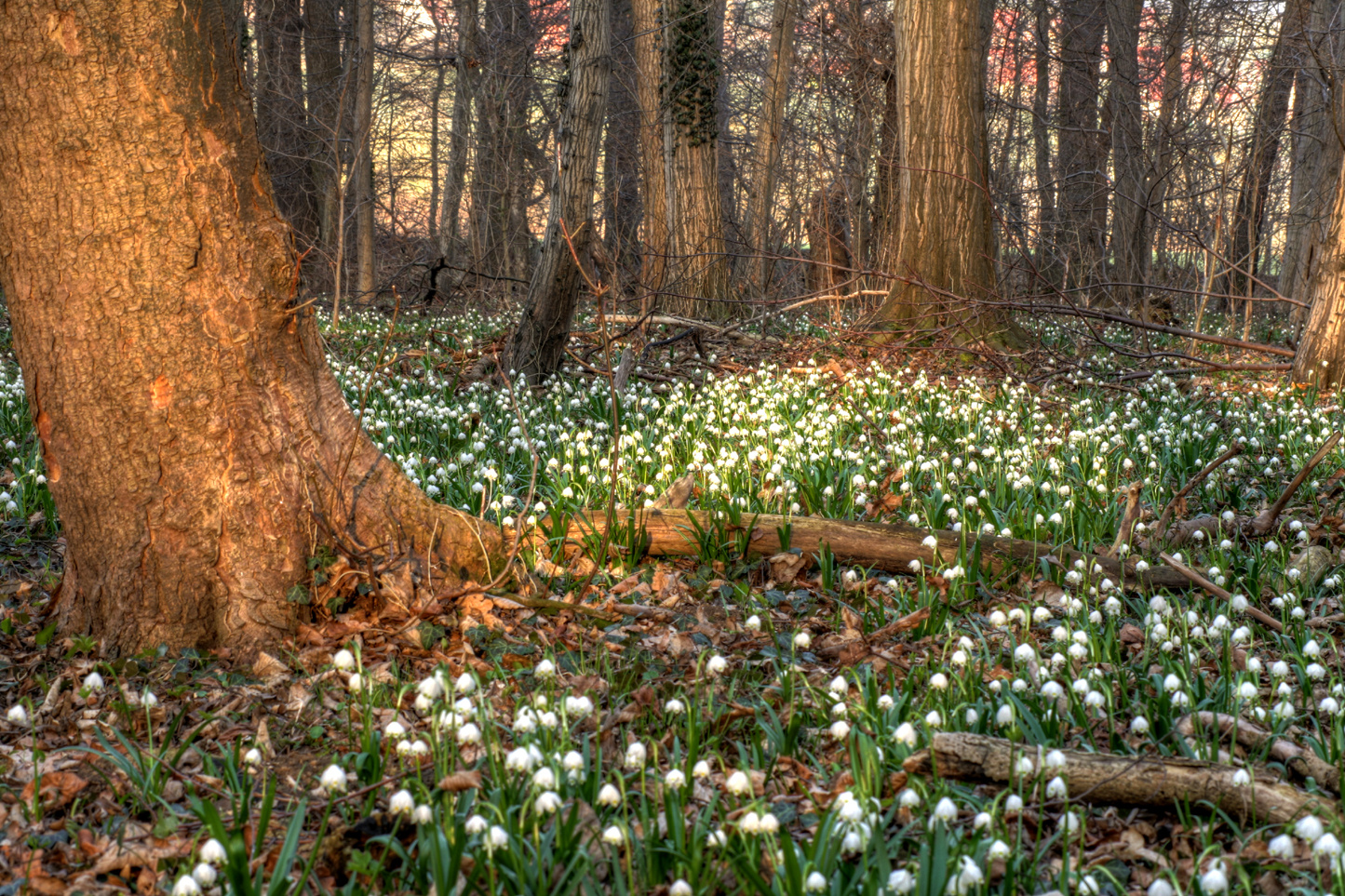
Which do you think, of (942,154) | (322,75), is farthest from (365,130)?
(942,154)

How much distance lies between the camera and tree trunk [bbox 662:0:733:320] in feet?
39.2

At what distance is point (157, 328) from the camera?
3.03 meters

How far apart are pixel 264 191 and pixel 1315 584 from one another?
4.07 meters

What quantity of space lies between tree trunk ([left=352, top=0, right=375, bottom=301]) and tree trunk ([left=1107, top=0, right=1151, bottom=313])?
331 inches

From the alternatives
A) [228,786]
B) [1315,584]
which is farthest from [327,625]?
[1315,584]

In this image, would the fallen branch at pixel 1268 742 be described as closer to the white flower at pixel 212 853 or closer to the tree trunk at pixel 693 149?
the white flower at pixel 212 853

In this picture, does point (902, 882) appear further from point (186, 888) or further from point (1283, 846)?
point (186, 888)

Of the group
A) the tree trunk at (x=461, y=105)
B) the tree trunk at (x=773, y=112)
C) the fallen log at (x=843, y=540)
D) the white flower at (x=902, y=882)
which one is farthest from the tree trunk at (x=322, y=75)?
the white flower at (x=902, y=882)

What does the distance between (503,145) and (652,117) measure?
135 inches

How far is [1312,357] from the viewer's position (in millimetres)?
7516

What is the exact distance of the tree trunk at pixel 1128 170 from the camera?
1123 centimetres

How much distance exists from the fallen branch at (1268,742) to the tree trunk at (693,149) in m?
9.49

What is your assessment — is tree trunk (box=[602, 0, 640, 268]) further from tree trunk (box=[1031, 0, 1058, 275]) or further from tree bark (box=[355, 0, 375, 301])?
tree trunk (box=[1031, 0, 1058, 275])

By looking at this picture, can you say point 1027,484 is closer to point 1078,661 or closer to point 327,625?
point 1078,661
